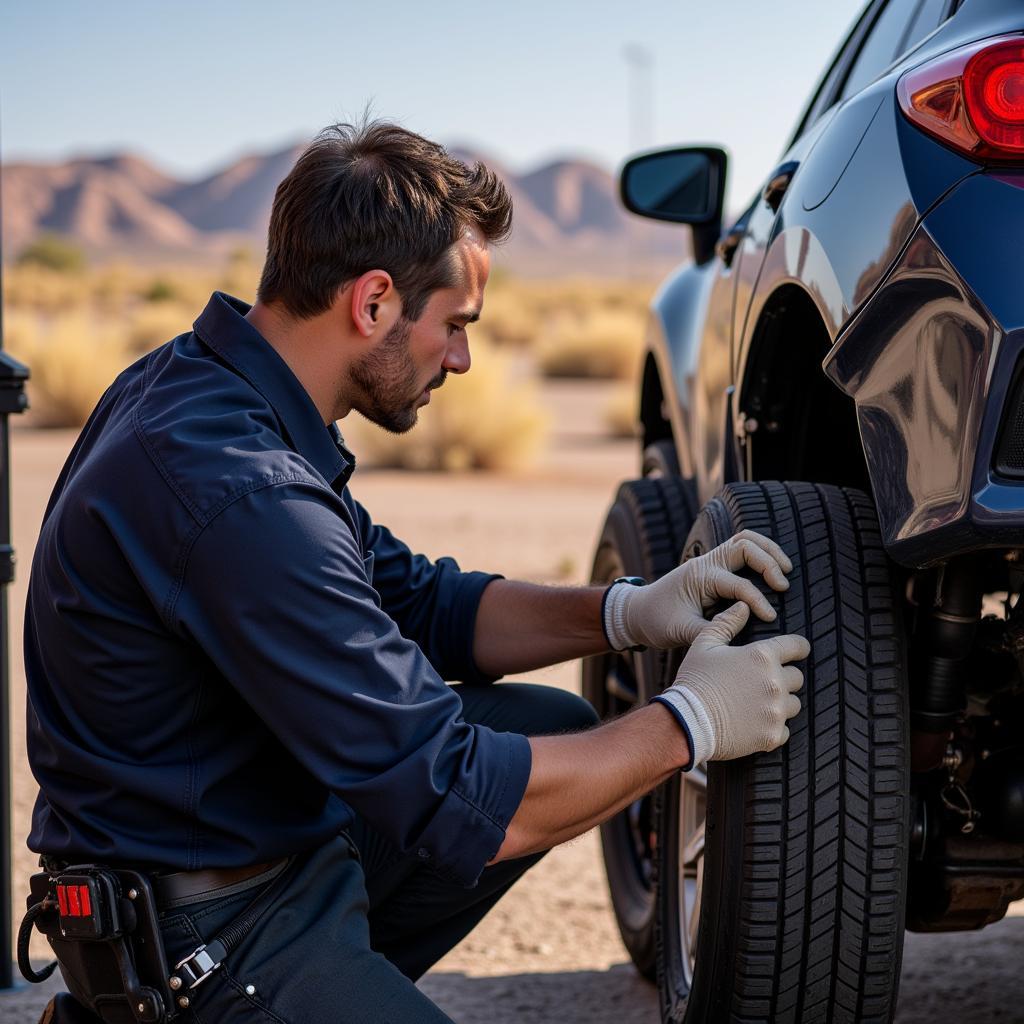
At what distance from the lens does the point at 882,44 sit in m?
2.88

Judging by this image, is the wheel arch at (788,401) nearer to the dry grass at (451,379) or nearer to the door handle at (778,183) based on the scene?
the door handle at (778,183)

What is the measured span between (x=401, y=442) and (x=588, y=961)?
11884 millimetres

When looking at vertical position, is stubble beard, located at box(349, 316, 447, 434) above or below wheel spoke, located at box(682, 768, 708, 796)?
above

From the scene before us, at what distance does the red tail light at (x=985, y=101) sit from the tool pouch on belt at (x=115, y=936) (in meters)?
1.58

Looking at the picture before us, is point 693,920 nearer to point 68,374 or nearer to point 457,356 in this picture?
point 457,356

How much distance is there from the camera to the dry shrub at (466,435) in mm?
15328

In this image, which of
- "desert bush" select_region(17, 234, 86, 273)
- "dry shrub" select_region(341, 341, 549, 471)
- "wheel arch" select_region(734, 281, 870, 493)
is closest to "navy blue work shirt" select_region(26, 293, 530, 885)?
"wheel arch" select_region(734, 281, 870, 493)

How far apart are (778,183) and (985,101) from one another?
90 cm

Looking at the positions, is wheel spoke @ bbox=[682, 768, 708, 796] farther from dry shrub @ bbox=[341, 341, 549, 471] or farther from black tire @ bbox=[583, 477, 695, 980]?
dry shrub @ bbox=[341, 341, 549, 471]

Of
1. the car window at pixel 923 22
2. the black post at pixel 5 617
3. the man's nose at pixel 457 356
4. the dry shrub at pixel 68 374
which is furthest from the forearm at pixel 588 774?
the dry shrub at pixel 68 374

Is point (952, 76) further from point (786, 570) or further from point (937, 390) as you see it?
point (786, 570)

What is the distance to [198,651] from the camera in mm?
2219

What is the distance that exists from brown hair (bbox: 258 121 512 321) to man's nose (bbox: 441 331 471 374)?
0.12 m

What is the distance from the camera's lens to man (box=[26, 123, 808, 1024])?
6.86 ft
